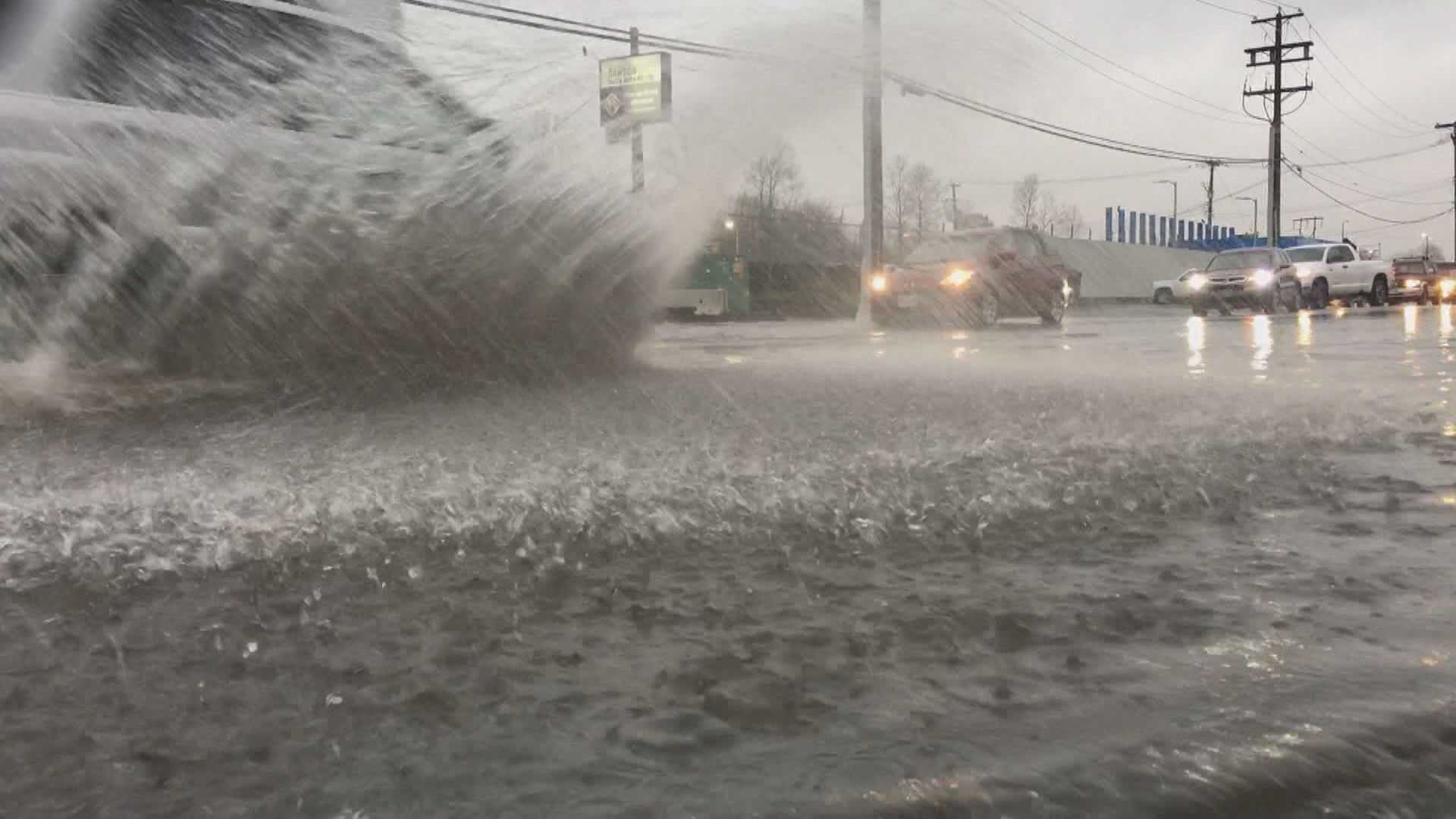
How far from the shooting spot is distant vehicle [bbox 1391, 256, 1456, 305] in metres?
32.0

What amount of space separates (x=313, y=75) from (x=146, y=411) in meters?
1.54

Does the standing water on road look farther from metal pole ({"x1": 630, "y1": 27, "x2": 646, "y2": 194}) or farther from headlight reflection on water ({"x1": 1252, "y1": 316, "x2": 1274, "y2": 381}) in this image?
headlight reflection on water ({"x1": 1252, "y1": 316, "x2": 1274, "y2": 381})

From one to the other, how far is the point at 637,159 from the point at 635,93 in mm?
312

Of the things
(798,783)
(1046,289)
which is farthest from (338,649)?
(1046,289)

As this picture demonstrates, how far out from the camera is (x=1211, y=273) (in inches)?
978

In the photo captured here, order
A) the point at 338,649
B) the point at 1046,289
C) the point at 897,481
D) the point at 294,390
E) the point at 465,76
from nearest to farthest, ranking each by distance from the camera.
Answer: the point at 338,649 → the point at 897,481 → the point at 465,76 → the point at 294,390 → the point at 1046,289

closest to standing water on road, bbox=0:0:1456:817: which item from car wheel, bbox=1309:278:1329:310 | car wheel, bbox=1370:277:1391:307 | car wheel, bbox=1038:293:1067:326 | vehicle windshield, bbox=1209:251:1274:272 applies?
car wheel, bbox=1038:293:1067:326

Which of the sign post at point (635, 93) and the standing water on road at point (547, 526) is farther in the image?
the sign post at point (635, 93)

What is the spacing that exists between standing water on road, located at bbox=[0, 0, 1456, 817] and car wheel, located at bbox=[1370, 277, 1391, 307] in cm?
2675

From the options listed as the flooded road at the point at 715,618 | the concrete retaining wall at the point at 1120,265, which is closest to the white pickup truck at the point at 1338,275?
the concrete retaining wall at the point at 1120,265

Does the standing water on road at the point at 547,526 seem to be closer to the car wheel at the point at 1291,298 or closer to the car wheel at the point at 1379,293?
the car wheel at the point at 1291,298

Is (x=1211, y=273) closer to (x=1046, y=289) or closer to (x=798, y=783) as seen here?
(x=1046, y=289)

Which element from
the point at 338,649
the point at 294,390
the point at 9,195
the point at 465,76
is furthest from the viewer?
the point at 294,390

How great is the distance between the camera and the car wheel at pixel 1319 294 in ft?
92.4
